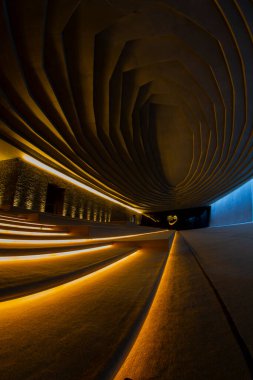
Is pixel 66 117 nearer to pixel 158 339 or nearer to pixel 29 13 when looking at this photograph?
pixel 29 13

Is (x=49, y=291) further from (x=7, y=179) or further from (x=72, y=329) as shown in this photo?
(x=7, y=179)

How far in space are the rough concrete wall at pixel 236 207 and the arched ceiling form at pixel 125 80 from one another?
3242mm

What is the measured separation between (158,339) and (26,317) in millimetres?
655

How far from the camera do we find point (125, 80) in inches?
236

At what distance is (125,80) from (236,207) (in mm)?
13425

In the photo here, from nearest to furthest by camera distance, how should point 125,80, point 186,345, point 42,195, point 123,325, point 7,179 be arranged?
1. point 186,345
2. point 123,325
3. point 125,80
4. point 7,179
5. point 42,195

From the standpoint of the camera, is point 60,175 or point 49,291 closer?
point 49,291

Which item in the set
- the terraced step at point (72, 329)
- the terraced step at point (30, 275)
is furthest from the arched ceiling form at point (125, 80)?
the terraced step at point (72, 329)

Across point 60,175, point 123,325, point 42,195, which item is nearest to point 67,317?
point 123,325

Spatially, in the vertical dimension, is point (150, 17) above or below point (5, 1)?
above

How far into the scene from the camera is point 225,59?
15.6 feet

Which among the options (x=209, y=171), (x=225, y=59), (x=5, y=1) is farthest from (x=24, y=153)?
(x=209, y=171)

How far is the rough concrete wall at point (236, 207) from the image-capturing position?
12.6m

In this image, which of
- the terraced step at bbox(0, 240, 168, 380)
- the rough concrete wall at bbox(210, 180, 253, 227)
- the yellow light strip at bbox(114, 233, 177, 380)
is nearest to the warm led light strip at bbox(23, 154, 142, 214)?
the terraced step at bbox(0, 240, 168, 380)
